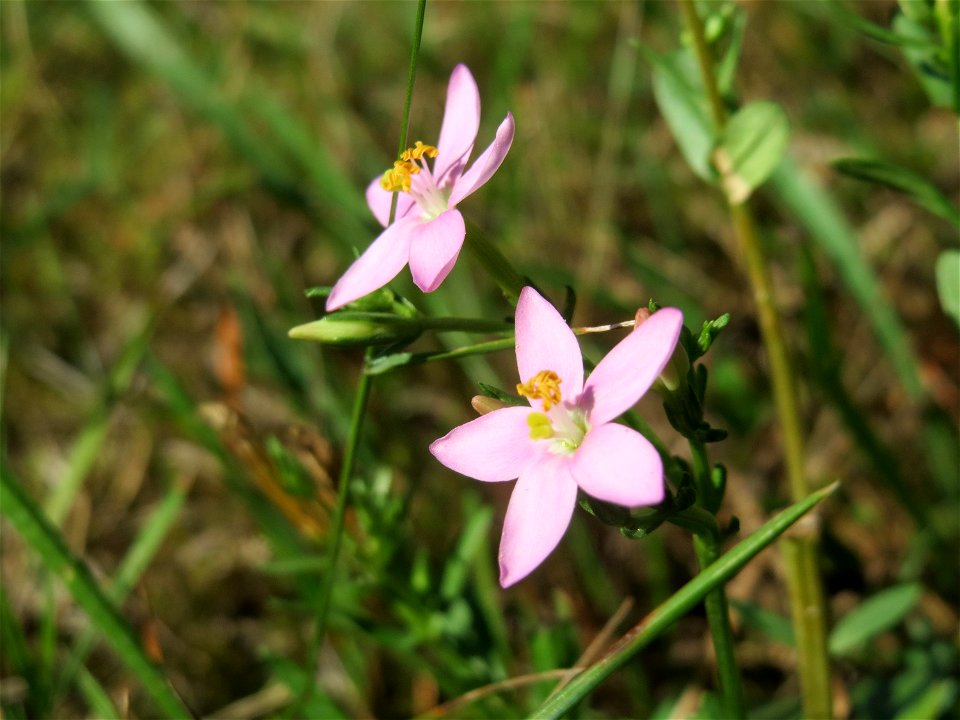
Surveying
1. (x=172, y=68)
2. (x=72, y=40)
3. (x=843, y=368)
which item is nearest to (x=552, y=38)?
(x=172, y=68)

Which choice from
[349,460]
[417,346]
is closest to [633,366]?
[349,460]

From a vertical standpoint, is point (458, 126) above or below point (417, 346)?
above

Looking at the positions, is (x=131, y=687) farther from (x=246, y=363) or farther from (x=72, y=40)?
(x=72, y=40)

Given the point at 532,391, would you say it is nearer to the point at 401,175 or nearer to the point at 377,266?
the point at 377,266

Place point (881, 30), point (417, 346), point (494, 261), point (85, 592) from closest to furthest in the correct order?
1. point (494, 261)
2. point (881, 30)
3. point (85, 592)
4. point (417, 346)

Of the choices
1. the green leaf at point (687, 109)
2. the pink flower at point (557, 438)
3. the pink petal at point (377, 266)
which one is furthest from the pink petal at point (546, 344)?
the green leaf at point (687, 109)

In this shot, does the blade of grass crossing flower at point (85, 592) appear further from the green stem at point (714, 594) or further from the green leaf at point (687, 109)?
the green leaf at point (687, 109)

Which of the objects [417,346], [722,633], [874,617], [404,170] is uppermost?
[404,170]
